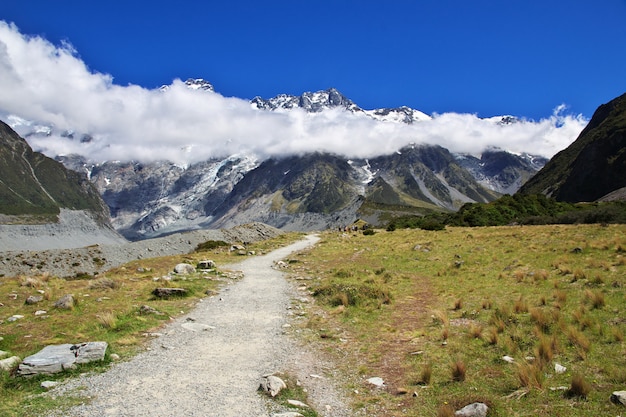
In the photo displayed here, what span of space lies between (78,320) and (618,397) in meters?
16.2

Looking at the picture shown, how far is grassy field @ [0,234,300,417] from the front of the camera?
30.8 ft

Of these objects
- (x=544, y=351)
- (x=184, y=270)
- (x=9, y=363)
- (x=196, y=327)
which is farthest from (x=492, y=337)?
(x=184, y=270)

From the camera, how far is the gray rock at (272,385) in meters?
9.50

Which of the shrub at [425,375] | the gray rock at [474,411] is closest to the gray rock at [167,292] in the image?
the shrub at [425,375]

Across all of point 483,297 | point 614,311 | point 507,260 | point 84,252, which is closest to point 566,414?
point 614,311

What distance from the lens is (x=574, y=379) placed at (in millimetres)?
8578

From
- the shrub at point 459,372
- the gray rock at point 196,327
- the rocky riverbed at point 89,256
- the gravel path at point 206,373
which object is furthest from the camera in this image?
the rocky riverbed at point 89,256

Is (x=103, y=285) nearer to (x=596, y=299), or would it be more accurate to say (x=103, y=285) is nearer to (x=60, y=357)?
(x=60, y=357)

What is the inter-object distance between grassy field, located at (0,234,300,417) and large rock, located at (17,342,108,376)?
0.81 feet

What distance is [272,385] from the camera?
31.8ft

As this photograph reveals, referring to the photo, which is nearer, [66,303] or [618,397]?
[618,397]

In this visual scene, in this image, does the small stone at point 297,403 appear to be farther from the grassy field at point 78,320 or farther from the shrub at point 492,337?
the shrub at point 492,337

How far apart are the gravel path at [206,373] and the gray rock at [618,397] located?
5312mm

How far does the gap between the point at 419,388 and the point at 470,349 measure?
297cm
